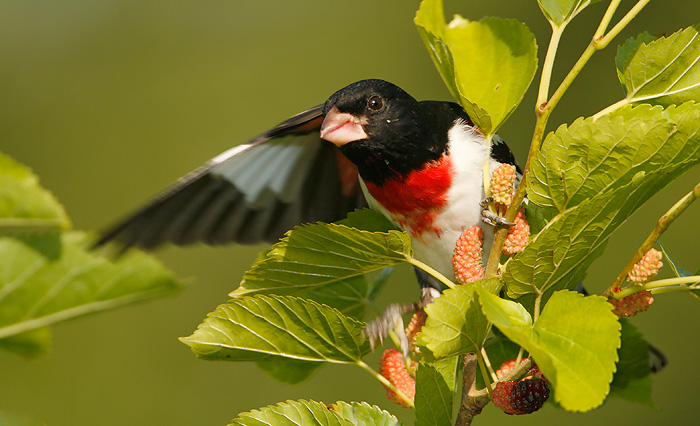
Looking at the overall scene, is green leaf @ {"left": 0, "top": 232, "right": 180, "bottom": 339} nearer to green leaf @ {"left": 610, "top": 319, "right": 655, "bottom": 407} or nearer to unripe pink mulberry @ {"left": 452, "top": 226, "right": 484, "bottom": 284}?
unripe pink mulberry @ {"left": 452, "top": 226, "right": 484, "bottom": 284}

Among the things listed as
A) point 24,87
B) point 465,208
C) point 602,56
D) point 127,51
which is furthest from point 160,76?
point 465,208

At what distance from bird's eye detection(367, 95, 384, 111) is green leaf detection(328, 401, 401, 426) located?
98cm

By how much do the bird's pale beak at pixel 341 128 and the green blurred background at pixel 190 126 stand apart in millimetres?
3328

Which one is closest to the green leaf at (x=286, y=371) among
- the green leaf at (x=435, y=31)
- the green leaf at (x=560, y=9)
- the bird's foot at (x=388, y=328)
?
the bird's foot at (x=388, y=328)

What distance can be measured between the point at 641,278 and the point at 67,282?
2.86ft

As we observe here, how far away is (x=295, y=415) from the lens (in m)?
1.13

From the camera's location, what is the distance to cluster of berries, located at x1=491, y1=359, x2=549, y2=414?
3.57 feet

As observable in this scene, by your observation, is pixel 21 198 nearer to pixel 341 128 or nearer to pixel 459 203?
pixel 341 128

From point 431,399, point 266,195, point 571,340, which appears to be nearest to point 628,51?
point 571,340

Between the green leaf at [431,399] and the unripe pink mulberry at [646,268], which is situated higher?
the unripe pink mulberry at [646,268]

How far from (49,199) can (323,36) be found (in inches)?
296

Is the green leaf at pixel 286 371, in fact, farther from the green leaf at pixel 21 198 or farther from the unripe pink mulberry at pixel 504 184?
the green leaf at pixel 21 198

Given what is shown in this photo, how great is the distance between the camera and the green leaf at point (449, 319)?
3.27ft

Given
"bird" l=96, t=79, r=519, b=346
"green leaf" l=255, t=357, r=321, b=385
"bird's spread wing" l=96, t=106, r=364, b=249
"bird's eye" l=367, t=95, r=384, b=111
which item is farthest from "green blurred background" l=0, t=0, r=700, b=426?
"green leaf" l=255, t=357, r=321, b=385
